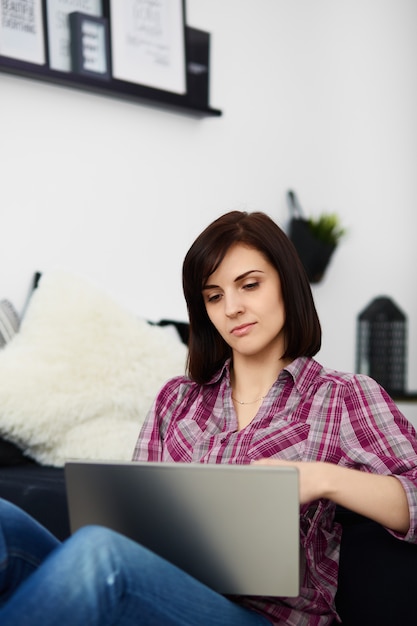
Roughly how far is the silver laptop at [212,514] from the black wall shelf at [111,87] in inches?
57.8

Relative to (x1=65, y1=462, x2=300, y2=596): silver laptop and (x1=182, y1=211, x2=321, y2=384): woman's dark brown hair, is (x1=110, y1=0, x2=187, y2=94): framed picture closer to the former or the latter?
(x1=182, y1=211, x2=321, y2=384): woman's dark brown hair

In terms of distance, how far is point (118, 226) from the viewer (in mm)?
2654

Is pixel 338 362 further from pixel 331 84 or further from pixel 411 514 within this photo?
pixel 411 514

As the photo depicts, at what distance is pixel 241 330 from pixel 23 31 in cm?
129

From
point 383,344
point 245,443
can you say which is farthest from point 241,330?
point 383,344

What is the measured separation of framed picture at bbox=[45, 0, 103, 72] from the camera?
2.40 meters

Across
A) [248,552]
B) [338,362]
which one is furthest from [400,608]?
[338,362]

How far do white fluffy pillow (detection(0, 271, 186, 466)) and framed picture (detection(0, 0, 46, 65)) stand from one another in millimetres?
603

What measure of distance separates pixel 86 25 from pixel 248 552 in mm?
1788

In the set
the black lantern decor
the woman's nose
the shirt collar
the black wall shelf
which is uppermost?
the black wall shelf

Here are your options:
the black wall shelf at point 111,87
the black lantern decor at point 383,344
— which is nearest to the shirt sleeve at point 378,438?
the black wall shelf at point 111,87

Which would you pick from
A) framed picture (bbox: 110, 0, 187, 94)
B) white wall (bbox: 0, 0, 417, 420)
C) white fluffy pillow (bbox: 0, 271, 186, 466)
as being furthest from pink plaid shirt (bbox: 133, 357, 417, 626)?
framed picture (bbox: 110, 0, 187, 94)

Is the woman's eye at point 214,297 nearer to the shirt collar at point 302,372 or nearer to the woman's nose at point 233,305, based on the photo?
the woman's nose at point 233,305

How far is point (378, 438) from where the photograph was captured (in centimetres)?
130
